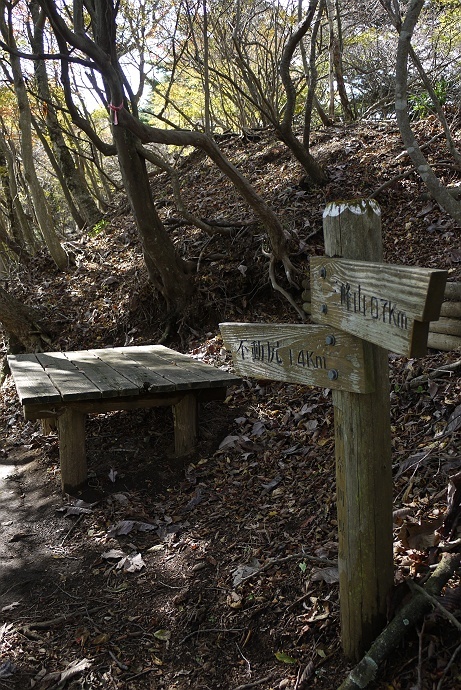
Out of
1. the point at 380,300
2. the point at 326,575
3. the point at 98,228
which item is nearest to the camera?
the point at 380,300

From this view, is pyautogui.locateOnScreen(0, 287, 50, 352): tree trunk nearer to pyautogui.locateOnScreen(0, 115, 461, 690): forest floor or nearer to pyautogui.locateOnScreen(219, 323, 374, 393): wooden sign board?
pyautogui.locateOnScreen(0, 115, 461, 690): forest floor

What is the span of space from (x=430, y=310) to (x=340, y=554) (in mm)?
1341

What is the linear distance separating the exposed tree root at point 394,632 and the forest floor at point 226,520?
6 cm

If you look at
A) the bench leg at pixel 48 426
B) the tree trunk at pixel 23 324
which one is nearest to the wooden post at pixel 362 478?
the bench leg at pixel 48 426

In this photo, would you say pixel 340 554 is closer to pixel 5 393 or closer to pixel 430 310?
pixel 430 310

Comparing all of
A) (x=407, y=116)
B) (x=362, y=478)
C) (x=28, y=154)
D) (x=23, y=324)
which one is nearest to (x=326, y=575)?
(x=362, y=478)

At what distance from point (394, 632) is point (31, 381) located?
3512 mm

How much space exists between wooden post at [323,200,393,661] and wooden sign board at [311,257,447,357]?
0.12 metres

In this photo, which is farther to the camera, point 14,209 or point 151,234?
point 14,209

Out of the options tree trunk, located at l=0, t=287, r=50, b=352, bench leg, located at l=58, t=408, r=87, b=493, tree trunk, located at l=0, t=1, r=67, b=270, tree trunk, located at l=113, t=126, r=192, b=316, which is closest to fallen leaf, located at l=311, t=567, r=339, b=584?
bench leg, located at l=58, t=408, r=87, b=493

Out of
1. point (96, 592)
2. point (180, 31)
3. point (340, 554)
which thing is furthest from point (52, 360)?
point (180, 31)

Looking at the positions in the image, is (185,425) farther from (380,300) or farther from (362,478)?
(380,300)

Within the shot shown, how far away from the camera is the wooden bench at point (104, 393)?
4668 mm

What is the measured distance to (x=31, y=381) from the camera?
501cm
